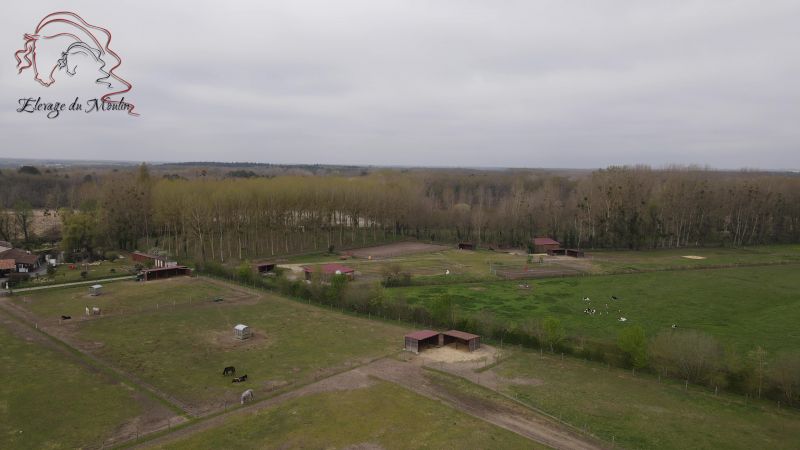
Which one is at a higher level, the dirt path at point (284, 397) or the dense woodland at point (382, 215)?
the dense woodland at point (382, 215)

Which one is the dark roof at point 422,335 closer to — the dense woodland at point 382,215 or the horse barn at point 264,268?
the horse barn at point 264,268

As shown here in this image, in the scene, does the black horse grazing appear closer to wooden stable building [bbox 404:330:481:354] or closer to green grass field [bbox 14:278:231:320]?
wooden stable building [bbox 404:330:481:354]

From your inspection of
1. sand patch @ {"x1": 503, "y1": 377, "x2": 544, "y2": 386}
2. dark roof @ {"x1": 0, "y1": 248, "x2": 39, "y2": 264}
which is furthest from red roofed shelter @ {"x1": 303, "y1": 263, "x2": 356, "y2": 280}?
dark roof @ {"x1": 0, "y1": 248, "x2": 39, "y2": 264}

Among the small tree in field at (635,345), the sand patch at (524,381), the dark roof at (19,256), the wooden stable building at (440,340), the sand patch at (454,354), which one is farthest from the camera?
the dark roof at (19,256)

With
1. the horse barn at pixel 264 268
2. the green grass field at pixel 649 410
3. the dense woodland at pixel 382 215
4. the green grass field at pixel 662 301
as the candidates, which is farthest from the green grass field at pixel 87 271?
the green grass field at pixel 649 410

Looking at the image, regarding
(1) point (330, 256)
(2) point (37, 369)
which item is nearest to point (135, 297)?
(2) point (37, 369)

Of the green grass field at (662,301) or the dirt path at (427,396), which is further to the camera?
the green grass field at (662,301)

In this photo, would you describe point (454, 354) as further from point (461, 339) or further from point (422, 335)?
point (422, 335)
